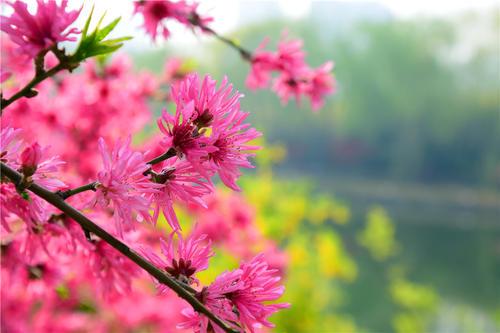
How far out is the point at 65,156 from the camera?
42.7 inches

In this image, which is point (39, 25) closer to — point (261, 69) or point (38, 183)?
point (38, 183)

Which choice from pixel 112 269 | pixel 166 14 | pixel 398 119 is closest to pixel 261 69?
pixel 166 14

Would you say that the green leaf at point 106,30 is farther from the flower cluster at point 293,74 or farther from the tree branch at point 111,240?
the flower cluster at point 293,74

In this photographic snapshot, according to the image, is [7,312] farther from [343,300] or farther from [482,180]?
[482,180]

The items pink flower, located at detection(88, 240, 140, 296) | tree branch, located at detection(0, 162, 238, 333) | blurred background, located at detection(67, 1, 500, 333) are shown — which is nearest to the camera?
tree branch, located at detection(0, 162, 238, 333)

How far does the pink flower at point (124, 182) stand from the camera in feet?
0.88

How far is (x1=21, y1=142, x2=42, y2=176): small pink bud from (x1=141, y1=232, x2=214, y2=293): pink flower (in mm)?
72

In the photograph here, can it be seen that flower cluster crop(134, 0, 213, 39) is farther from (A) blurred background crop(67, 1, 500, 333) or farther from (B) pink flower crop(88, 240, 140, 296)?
(A) blurred background crop(67, 1, 500, 333)

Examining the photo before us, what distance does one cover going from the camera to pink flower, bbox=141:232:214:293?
30cm

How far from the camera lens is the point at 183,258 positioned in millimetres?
301

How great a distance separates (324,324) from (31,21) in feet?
9.33

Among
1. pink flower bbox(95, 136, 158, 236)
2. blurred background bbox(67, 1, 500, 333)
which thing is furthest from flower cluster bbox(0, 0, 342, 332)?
blurred background bbox(67, 1, 500, 333)

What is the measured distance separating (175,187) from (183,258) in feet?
0.13

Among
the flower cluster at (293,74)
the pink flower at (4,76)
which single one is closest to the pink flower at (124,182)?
the pink flower at (4,76)
